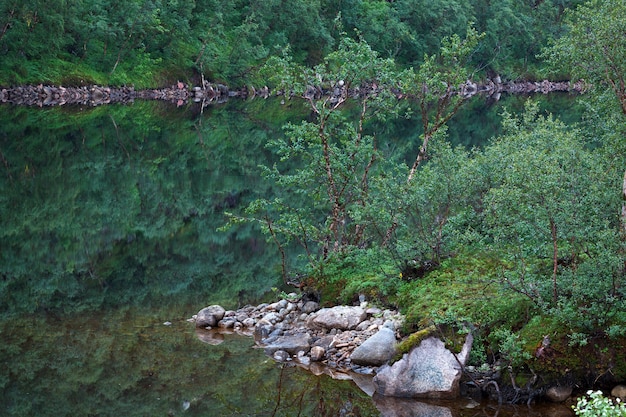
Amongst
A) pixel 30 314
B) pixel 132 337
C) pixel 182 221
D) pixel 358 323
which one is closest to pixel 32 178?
pixel 182 221

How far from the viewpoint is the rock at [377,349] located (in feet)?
43.1

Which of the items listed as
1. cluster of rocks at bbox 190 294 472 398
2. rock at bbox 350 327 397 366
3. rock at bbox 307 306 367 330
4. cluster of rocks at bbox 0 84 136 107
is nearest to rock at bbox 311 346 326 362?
cluster of rocks at bbox 190 294 472 398

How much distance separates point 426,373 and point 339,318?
9.45 ft

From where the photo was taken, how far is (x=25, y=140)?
38.5m

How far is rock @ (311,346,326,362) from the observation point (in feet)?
45.0

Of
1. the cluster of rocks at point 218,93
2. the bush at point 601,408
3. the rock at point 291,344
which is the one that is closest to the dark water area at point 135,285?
the rock at point 291,344

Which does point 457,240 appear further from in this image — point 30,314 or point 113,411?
point 30,314

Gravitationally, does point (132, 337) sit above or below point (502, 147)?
below

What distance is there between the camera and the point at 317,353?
45.1 ft

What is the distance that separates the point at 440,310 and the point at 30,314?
7794 mm

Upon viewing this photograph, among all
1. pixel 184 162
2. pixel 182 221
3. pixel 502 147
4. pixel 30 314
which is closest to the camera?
pixel 30 314

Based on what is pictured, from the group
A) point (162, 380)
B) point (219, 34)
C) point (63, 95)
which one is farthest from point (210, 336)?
Result: point (219, 34)

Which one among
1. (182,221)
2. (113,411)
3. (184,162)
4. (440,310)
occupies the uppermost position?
(440,310)

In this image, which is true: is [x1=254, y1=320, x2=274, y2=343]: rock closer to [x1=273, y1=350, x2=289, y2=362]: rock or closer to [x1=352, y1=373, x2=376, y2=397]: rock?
[x1=273, y1=350, x2=289, y2=362]: rock
